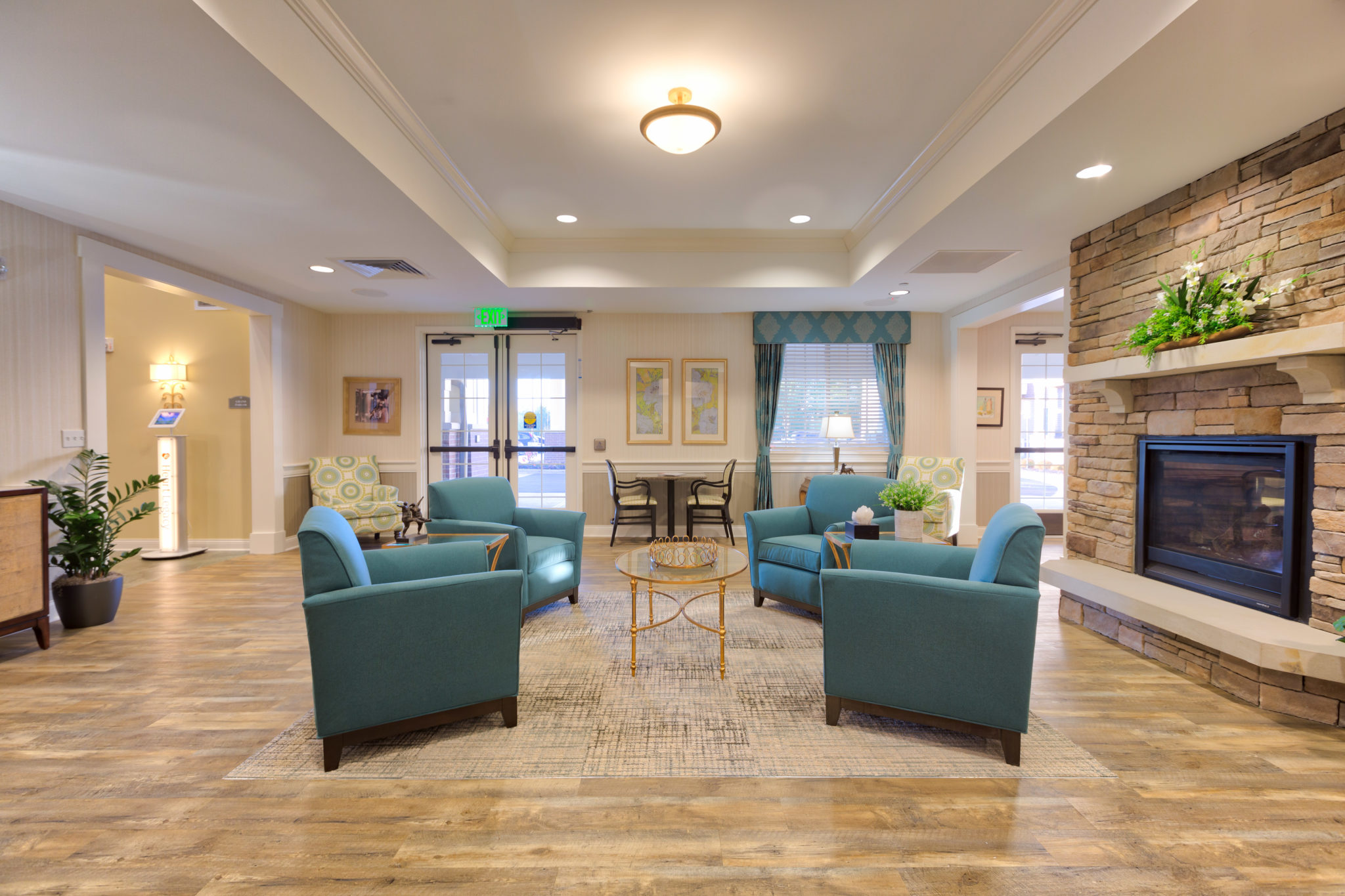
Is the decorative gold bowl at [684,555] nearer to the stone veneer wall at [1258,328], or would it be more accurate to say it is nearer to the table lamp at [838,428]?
the stone veneer wall at [1258,328]

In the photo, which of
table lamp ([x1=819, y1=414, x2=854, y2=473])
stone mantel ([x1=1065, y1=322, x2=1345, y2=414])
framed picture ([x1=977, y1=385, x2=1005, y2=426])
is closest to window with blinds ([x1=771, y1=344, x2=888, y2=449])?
table lamp ([x1=819, y1=414, x2=854, y2=473])

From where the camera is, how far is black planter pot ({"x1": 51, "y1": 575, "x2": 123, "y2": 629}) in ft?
11.6

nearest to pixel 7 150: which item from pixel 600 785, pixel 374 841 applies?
pixel 374 841

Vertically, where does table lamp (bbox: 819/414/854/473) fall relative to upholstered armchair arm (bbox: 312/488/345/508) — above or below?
above

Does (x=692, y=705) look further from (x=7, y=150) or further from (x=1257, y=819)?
(x=7, y=150)

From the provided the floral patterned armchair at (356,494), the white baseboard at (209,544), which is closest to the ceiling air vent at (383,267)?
the floral patterned armchair at (356,494)

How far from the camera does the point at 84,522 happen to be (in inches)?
143

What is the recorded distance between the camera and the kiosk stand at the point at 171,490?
5.46 meters

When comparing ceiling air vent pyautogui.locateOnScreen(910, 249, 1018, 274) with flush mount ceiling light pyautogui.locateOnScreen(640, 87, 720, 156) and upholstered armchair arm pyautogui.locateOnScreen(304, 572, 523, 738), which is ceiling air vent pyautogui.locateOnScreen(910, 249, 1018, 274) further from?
upholstered armchair arm pyautogui.locateOnScreen(304, 572, 523, 738)

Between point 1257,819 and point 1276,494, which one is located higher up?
point 1276,494

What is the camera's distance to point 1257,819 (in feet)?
5.99

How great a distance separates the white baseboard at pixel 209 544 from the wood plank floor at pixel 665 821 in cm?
364

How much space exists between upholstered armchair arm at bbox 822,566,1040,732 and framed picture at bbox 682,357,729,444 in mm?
4350

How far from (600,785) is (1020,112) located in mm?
3367
